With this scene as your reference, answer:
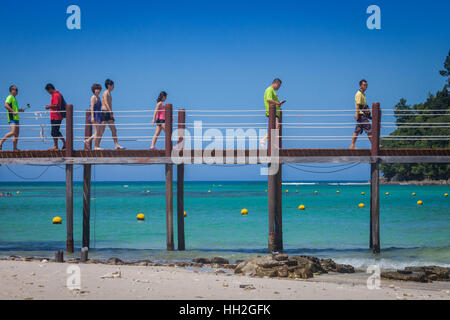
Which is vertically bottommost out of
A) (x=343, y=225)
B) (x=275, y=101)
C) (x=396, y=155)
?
(x=343, y=225)

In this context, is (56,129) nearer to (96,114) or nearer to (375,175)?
(96,114)

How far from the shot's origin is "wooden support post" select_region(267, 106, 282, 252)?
48.4 feet

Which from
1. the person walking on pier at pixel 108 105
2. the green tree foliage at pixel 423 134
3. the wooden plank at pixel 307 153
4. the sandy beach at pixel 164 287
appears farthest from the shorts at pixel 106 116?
the green tree foliage at pixel 423 134

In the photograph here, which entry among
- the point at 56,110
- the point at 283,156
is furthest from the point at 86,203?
the point at 283,156

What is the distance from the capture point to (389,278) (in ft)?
40.0

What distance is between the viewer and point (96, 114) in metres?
14.8

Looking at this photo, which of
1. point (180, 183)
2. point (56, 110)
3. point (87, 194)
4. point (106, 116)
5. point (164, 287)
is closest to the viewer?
point (164, 287)

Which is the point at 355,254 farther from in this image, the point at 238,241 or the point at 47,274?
the point at 47,274

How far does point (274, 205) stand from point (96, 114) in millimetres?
5016

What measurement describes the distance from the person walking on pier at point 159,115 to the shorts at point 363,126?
4908 mm
